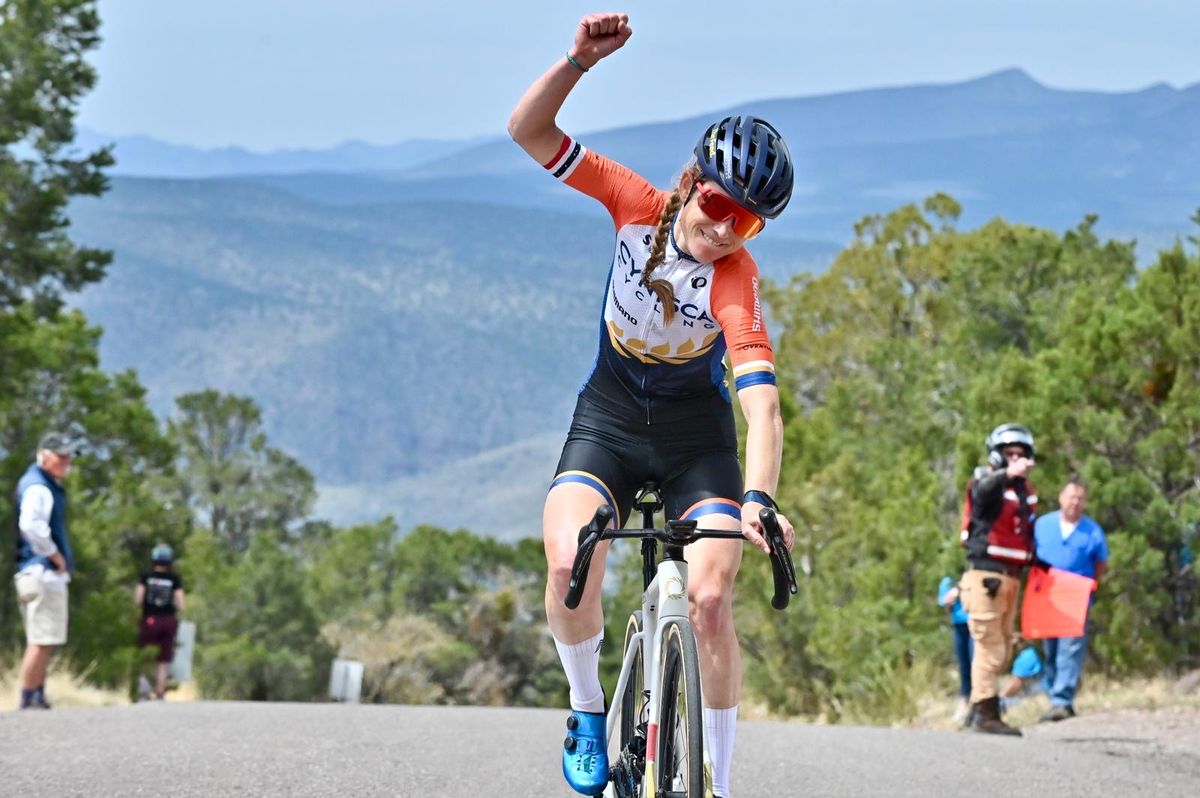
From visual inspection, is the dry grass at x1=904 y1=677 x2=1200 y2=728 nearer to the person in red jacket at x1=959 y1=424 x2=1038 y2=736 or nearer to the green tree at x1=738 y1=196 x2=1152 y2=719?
the green tree at x1=738 y1=196 x2=1152 y2=719

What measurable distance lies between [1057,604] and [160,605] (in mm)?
8491

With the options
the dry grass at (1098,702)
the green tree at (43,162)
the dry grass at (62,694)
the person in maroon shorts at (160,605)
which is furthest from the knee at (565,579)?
the green tree at (43,162)

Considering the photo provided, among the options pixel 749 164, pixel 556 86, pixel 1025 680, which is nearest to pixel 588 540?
pixel 749 164

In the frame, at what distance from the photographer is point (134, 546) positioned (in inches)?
2056

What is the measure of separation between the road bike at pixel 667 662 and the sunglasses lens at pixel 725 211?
0.97 metres

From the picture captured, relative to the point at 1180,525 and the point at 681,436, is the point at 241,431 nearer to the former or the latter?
the point at 1180,525

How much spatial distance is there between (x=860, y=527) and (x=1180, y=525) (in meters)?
12.2

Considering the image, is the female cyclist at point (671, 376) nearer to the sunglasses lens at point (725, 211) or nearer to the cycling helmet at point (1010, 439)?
the sunglasses lens at point (725, 211)

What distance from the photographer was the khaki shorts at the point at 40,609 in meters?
12.6

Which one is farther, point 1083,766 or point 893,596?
point 893,596

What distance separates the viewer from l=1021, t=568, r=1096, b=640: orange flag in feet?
44.5

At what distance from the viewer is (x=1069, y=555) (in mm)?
13750

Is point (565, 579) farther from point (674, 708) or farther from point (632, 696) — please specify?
point (674, 708)

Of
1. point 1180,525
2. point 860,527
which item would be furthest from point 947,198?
point 1180,525
